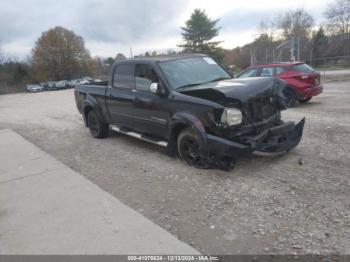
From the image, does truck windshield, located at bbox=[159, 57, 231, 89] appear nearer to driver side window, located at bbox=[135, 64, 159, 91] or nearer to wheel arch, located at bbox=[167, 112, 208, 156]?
driver side window, located at bbox=[135, 64, 159, 91]

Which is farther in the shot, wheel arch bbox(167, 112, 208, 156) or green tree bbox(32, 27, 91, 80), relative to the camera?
green tree bbox(32, 27, 91, 80)

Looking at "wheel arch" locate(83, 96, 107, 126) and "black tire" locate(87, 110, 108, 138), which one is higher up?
"wheel arch" locate(83, 96, 107, 126)

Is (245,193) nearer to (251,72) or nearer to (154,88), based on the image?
(154,88)

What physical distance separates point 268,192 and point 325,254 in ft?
4.31

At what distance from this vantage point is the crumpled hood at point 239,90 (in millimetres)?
4566


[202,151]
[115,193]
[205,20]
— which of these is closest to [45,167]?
[115,193]

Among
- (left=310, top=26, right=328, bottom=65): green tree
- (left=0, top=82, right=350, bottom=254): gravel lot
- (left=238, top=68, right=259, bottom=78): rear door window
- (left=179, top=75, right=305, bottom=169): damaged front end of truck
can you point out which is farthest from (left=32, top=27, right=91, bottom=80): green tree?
(left=179, top=75, right=305, bottom=169): damaged front end of truck

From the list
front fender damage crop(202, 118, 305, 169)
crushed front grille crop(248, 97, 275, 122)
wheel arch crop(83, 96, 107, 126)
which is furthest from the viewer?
wheel arch crop(83, 96, 107, 126)

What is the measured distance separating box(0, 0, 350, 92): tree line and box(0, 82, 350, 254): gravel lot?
3277 centimetres

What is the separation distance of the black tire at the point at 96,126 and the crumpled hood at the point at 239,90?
10.8 ft

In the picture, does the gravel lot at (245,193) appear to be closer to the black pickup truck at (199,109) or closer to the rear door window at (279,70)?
the black pickup truck at (199,109)

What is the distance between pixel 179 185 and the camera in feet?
15.0

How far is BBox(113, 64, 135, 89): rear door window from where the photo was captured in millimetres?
6398

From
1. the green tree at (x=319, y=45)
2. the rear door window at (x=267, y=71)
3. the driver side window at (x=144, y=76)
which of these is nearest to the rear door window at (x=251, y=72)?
the rear door window at (x=267, y=71)
